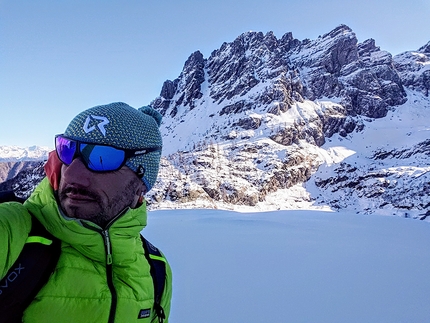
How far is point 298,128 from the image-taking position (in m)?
60.8

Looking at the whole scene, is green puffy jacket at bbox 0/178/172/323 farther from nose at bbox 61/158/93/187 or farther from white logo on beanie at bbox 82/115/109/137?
white logo on beanie at bbox 82/115/109/137

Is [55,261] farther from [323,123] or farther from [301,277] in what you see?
[323,123]

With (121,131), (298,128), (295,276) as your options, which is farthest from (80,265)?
(298,128)

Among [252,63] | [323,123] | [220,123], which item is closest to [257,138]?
[220,123]

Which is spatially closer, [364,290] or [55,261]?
[55,261]

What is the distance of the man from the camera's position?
0.95 m

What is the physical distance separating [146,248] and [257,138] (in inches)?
2161

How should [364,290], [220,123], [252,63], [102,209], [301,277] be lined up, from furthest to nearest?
[252,63] → [220,123] → [301,277] → [364,290] → [102,209]

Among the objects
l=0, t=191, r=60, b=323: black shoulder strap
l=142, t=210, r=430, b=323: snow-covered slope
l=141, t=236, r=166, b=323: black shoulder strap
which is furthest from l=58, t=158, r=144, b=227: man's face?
l=142, t=210, r=430, b=323: snow-covered slope

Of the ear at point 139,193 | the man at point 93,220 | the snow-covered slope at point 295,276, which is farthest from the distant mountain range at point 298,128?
the man at point 93,220

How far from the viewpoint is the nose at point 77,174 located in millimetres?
1046

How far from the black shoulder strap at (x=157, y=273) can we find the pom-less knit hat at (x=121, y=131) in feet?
1.28

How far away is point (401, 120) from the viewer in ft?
226

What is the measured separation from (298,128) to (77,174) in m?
63.6
